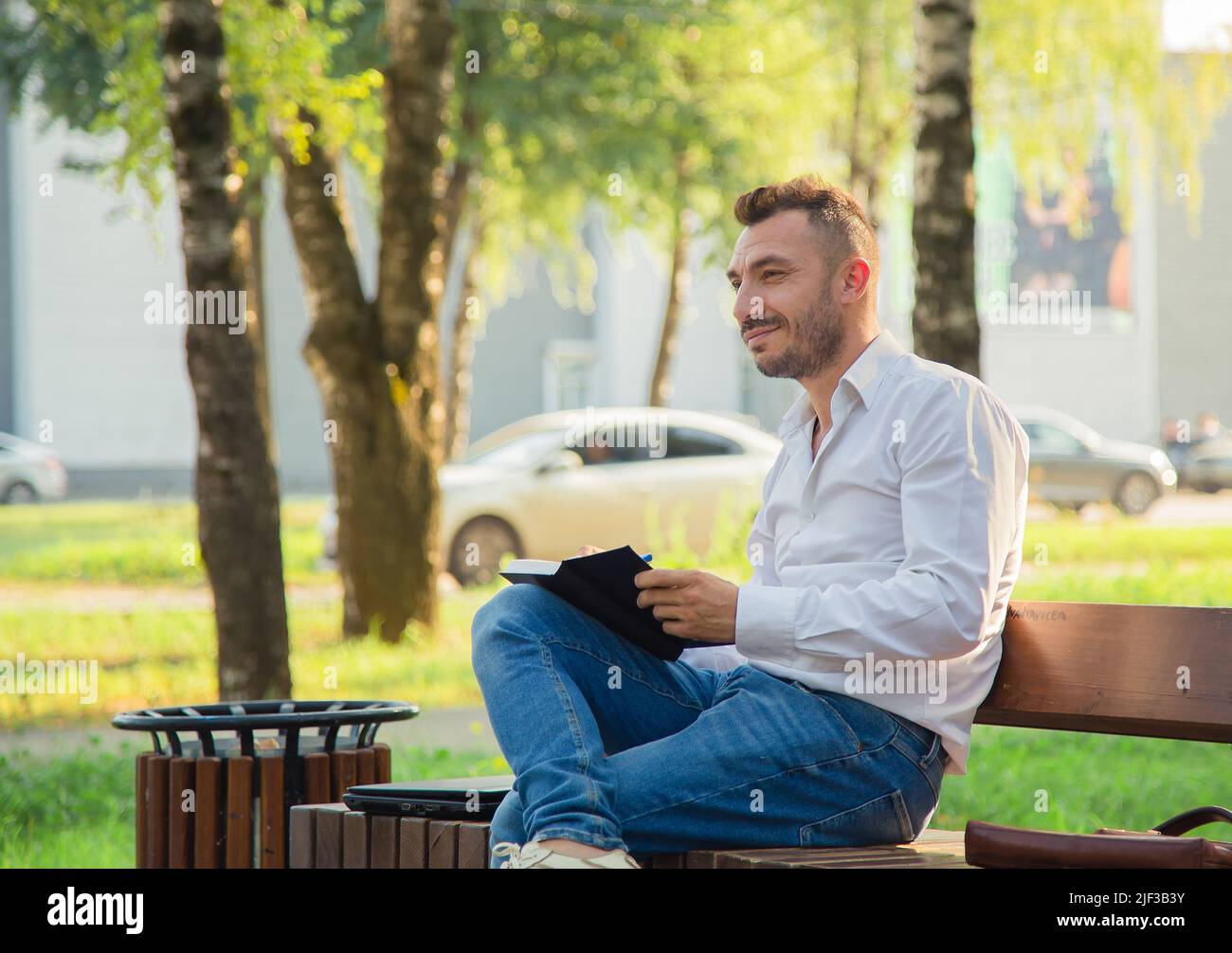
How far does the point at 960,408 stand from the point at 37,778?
4.78 m

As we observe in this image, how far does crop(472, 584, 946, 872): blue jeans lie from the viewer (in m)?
3.02

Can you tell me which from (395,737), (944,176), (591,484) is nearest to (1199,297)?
(591,484)

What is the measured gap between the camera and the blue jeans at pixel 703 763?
119 inches

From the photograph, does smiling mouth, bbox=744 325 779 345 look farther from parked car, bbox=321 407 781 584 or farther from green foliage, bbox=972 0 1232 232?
green foliage, bbox=972 0 1232 232

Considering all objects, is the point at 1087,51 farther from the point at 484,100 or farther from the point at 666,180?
the point at 484,100

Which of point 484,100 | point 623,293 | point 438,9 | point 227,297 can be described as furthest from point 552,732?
point 623,293

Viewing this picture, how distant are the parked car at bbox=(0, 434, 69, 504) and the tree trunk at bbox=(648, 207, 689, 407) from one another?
13125 mm

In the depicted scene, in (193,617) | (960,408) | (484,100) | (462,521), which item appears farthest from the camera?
(484,100)

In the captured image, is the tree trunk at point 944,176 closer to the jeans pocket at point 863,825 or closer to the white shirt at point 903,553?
the white shirt at point 903,553

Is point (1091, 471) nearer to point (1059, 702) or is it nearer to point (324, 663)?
point (324, 663)

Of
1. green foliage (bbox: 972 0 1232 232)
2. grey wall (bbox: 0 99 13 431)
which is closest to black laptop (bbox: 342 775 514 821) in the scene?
green foliage (bbox: 972 0 1232 232)

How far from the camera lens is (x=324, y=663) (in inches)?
376

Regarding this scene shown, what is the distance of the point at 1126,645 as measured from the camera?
320 cm

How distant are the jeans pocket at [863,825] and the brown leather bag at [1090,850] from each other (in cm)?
29
